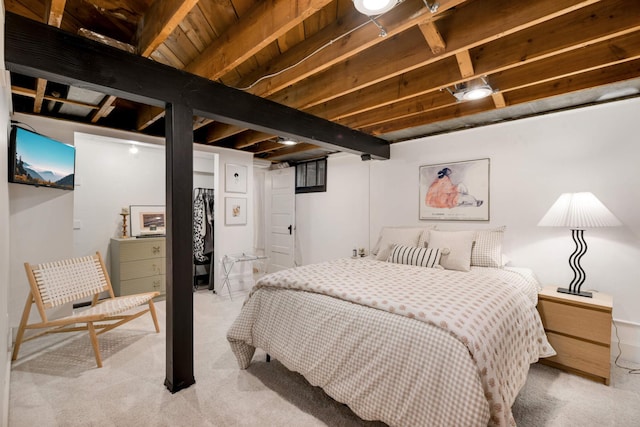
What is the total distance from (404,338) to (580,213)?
193 cm

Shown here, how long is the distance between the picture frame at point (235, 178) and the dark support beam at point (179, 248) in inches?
97.2

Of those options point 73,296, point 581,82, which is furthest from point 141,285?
point 581,82

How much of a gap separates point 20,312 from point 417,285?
3734 millimetres

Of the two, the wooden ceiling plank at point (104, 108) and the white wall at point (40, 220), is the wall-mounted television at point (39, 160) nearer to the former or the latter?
the white wall at point (40, 220)

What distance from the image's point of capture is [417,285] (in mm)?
2045

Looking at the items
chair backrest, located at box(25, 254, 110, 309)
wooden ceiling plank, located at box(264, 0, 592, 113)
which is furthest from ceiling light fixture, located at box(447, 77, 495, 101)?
chair backrest, located at box(25, 254, 110, 309)

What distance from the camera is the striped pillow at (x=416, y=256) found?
9.18ft

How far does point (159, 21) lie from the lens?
1.53 m

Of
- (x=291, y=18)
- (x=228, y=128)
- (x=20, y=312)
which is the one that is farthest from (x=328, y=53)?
(x=20, y=312)

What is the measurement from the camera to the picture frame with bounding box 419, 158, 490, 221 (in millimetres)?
3188

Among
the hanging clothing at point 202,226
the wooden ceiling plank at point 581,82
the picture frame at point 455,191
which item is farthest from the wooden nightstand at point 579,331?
the hanging clothing at point 202,226

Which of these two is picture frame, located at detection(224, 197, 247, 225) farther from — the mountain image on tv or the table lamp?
the table lamp

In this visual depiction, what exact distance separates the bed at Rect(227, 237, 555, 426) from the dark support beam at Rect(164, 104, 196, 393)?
383mm

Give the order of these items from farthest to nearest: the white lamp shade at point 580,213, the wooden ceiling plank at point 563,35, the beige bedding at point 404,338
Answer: the white lamp shade at point 580,213
the wooden ceiling plank at point 563,35
the beige bedding at point 404,338
